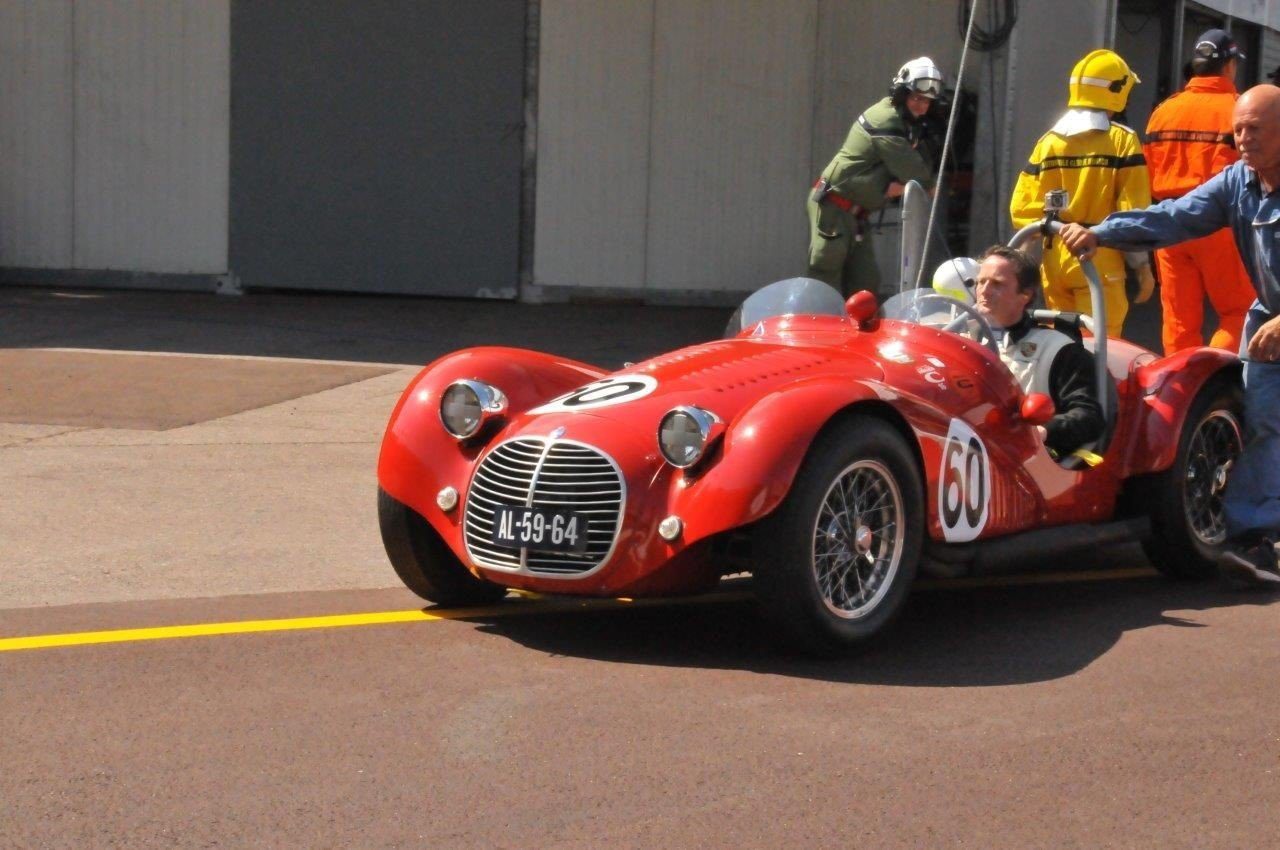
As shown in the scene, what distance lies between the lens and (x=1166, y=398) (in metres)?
6.88

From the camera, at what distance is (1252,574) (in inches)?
264

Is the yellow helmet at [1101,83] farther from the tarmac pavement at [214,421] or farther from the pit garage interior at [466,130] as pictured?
the pit garage interior at [466,130]

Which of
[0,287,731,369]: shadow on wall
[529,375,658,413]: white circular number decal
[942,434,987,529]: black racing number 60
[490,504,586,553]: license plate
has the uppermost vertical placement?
[529,375,658,413]: white circular number decal

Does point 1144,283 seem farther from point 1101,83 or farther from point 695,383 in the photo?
point 695,383

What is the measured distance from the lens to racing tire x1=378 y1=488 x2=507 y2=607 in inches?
237

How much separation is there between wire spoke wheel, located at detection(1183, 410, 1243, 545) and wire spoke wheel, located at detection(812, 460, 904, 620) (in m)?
1.80

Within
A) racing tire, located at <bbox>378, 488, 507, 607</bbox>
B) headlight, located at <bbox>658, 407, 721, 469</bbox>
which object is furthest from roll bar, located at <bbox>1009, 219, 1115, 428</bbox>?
racing tire, located at <bbox>378, 488, 507, 607</bbox>

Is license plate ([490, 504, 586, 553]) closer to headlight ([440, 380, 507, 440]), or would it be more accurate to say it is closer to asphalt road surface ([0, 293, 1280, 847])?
asphalt road surface ([0, 293, 1280, 847])

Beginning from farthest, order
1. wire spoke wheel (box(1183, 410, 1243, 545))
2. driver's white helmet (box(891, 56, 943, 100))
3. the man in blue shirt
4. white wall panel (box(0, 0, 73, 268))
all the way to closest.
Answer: white wall panel (box(0, 0, 73, 268)) < driver's white helmet (box(891, 56, 943, 100)) < wire spoke wheel (box(1183, 410, 1243, 545)) < the man in blue shirt

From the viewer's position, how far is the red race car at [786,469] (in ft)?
17.6

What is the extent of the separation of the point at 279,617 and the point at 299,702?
3.69 feet

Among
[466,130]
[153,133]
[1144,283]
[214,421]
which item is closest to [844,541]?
[1144,283]

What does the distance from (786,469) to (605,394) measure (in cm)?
82

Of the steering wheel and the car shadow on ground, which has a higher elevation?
the steering wheel
